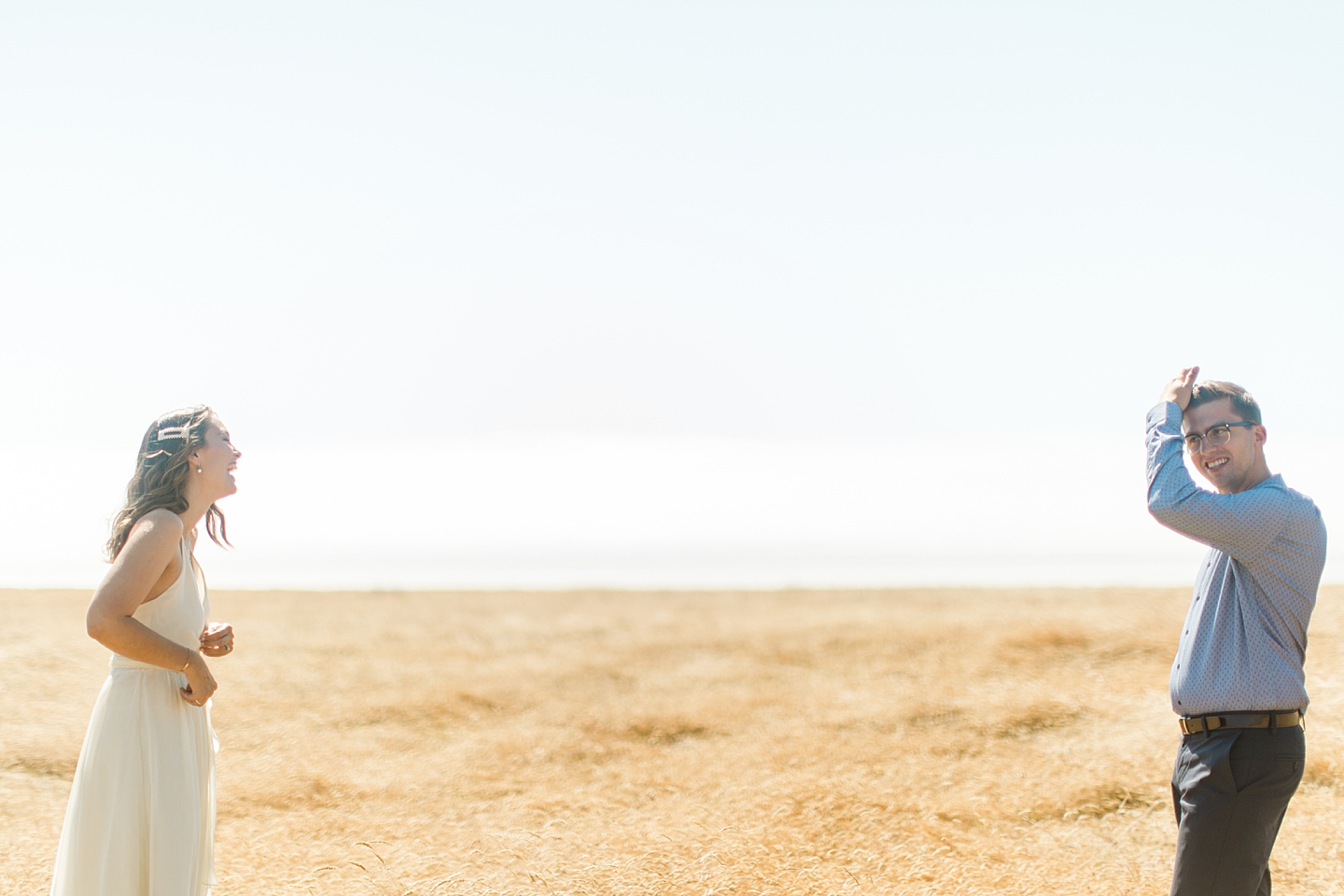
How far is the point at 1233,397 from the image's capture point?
8.50 ft

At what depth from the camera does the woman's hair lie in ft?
8.97

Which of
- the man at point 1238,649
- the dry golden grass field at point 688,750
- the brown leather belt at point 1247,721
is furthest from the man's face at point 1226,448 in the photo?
the dry golden grass field at point 688,750

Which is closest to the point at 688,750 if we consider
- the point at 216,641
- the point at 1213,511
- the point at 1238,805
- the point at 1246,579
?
the point at 216,641

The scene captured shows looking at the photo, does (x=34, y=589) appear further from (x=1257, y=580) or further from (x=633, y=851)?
(x=1257, y=580)

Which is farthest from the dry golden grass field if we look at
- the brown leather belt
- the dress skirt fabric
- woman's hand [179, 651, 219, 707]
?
the brown leather belt

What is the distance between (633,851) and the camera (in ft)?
14.1

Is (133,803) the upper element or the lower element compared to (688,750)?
upper

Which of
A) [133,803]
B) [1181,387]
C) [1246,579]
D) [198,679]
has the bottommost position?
[133,803]

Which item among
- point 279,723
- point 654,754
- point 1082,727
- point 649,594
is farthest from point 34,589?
point 1082,727

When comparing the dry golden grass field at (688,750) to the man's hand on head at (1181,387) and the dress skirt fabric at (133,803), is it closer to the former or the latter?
the dress skirt fabric at (133,803)

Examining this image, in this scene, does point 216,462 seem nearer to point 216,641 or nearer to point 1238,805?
point 216,641

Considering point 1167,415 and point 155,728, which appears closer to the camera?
point 1167,415

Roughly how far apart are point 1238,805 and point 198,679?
2.67 m

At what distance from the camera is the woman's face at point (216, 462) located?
277 centimetres
